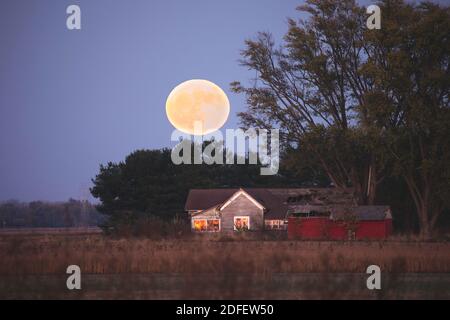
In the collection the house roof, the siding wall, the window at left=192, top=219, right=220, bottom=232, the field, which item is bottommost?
the field

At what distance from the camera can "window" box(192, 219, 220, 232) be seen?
6944 centimetres

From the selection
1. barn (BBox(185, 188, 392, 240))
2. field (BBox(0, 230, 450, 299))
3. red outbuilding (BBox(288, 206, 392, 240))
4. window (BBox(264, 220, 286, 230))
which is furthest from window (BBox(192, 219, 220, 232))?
field (BBox(0, 230, 450, 299))

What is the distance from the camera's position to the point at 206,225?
69938 millimetres

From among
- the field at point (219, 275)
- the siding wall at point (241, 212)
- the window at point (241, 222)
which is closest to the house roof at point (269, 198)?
the siding wall at point (241, 212)

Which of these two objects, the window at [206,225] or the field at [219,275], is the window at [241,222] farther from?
the field at [219,275]

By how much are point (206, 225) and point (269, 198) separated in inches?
295

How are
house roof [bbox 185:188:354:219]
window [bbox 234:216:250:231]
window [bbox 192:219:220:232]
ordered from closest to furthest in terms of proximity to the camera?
house roof [bbox 185:188:354:219] → window [bbox 234:216:250:231] → window [bbox 192:219:220:232]

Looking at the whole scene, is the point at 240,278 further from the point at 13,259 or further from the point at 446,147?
the point at 446,147

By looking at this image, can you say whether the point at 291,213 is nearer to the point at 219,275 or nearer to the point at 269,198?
the point at 269,198

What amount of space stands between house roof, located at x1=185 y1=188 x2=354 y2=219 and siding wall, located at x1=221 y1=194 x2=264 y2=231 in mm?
742

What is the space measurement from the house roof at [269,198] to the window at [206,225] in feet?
6.49

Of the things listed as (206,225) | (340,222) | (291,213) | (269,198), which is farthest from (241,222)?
(340,222)

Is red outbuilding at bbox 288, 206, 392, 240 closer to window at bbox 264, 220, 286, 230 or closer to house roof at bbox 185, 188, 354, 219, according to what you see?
house roof at bbox 185, 188, 354, 219
